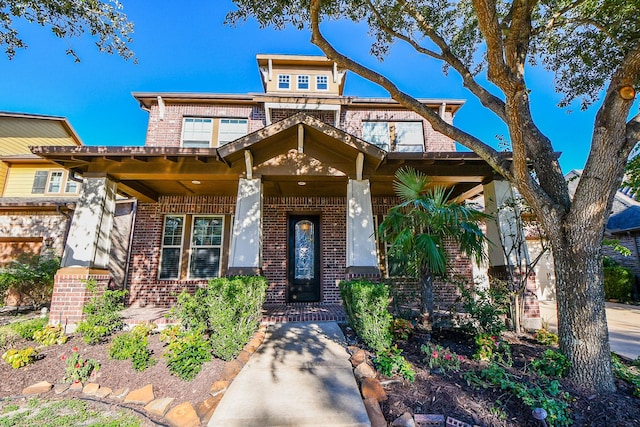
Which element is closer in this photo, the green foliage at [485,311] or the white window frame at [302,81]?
the green foliage at [485,311]

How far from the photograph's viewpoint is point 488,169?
6746 mm

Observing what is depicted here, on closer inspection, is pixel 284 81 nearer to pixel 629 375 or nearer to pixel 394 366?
pixel 394 366

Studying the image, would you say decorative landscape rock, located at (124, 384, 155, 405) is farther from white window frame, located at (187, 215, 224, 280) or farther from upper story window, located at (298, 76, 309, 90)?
upper story window, located at (298, 76, 309, 90)

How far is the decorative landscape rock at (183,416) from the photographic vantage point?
279 cm

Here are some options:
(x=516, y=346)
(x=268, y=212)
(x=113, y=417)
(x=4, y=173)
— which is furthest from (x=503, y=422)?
(x=4, y=173)

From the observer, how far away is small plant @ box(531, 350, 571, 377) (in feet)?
11.4

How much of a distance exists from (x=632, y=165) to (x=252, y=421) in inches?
364

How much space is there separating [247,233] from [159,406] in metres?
3.43

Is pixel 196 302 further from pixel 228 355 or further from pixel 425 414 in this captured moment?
pixel 425 414

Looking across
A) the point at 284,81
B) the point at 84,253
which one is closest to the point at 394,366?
the point at 84,253

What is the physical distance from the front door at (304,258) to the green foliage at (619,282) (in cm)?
1041

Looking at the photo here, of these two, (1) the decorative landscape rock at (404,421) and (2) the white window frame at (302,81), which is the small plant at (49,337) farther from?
(2) the white window frame at (302,81)

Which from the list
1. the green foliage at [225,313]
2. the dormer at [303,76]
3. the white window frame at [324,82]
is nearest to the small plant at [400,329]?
the green foliage at [225,313]

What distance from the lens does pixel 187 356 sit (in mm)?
3746
